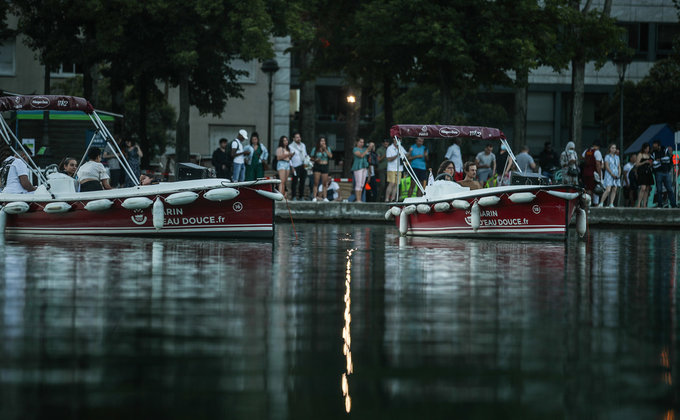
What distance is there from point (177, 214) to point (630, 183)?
18452mm

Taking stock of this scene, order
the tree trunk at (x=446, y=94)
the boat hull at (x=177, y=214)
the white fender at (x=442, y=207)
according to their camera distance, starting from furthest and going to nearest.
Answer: the tree trunk at (x=446, y=94) < the white fender at (x=442, y=207) < the boat hull at (x=177, y=214)

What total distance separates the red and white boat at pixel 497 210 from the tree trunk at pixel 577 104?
17.7 m

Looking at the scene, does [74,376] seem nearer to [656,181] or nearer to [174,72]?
[656,181]

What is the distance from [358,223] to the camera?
29.7 metres

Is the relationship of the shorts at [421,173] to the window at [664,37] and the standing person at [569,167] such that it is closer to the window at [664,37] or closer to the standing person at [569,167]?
the standing person at [569,167]

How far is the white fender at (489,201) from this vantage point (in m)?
20.8

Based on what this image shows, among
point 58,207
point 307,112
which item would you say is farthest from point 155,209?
point 307,112

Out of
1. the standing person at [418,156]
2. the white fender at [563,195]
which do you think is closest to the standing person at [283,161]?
the standing person at [418,156]

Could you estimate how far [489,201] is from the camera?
68.6 ft

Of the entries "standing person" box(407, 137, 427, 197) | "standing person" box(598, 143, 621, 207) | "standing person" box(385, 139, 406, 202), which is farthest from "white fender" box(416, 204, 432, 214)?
"standing person" box(598, 143, 621, 207)

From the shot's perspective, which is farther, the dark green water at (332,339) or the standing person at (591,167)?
the standing person at (591,167)

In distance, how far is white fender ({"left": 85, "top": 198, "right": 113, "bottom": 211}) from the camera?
20.0 meters

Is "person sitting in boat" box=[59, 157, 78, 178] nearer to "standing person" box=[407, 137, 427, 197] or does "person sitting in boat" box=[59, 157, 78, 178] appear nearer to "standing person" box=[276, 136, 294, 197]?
"standing person" box=[276, 136, 294, 197]

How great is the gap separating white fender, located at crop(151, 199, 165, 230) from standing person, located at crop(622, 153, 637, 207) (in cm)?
1720
